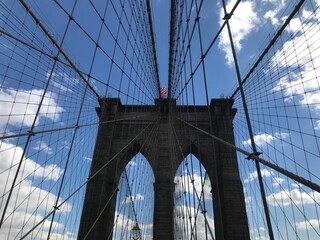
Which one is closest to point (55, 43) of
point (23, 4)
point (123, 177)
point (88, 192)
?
point (23, 4)

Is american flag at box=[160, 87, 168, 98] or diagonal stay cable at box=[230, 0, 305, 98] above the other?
american flag at box=[160, 87, 168, 98]

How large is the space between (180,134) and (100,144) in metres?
5.40

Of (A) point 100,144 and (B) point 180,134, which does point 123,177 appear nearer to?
(A) point 100,144

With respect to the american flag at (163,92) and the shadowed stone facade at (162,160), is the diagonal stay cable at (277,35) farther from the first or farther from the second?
the american flag at (163,92)

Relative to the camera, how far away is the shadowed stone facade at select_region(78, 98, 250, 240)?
637 inches

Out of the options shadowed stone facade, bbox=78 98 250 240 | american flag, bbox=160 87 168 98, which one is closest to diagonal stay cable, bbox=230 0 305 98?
shadowed stone facade, bbox=78 98 250 240

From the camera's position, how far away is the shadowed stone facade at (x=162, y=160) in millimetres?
16188

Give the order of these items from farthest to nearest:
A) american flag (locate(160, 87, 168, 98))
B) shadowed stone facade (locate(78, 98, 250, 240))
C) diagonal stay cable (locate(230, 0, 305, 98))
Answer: american flag (locate(160, 87, 168, 98)), shadowed stone facade (locate(78, 98, 250, 240)), diagonal stay cable (locate(230, 0, 305, 98))

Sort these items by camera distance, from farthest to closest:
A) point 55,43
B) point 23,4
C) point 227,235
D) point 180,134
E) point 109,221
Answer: point 180,134, point 109,221, point 227,235, point 55,43, point 23,4

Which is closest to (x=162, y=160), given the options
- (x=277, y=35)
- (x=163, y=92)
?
(x=163, y=92)

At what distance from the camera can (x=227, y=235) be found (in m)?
16.2

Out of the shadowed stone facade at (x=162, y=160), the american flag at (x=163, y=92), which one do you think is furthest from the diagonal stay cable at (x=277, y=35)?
the american flag at (x=163, y=92)

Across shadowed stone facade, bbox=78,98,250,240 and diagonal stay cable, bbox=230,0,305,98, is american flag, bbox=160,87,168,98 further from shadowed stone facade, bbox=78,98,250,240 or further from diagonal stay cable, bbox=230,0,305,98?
diagonal stay cable, bbox=230,0,305,98

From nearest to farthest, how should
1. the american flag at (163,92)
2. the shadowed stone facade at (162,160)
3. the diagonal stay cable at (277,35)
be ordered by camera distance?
the diagonal stay cable at (277,35), the shadowed stone facade at (162,160), the american flag at (163,92)
